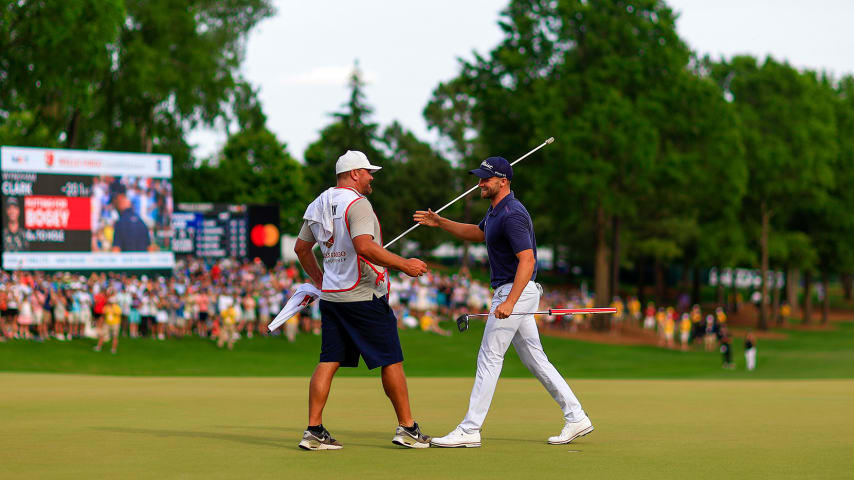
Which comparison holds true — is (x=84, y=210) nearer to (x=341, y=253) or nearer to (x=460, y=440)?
(x=341, y=253)

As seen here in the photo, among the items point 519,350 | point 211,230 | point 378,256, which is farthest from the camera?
point 211,230

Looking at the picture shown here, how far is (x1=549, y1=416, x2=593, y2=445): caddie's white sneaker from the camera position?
767cm

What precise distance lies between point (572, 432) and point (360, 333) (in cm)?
178

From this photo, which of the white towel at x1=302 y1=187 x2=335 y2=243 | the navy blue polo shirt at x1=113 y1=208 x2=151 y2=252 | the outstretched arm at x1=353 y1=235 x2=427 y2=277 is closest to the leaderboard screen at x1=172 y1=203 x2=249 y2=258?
the navy blue polo shirt at x1=113 y1=208 x2=151 y2=252

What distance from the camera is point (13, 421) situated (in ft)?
29.1

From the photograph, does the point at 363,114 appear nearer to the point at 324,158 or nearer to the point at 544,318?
the point at 324,158

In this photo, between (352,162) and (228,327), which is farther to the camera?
(228,327)

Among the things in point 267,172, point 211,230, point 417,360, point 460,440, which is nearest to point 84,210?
point 211,230

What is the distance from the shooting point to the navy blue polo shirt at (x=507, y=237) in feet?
25.6

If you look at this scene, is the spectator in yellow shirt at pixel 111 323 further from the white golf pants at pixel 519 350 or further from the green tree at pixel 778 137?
the green tree at pixel 778 137

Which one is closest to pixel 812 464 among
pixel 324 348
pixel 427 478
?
pixel 427 478

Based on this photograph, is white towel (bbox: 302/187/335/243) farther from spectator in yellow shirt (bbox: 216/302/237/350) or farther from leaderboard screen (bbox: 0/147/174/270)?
leaderboard screen (bbox: 0/147/174/270)

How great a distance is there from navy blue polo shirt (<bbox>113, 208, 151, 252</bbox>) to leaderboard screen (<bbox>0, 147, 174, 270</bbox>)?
0.11 feet

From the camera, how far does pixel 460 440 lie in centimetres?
751
